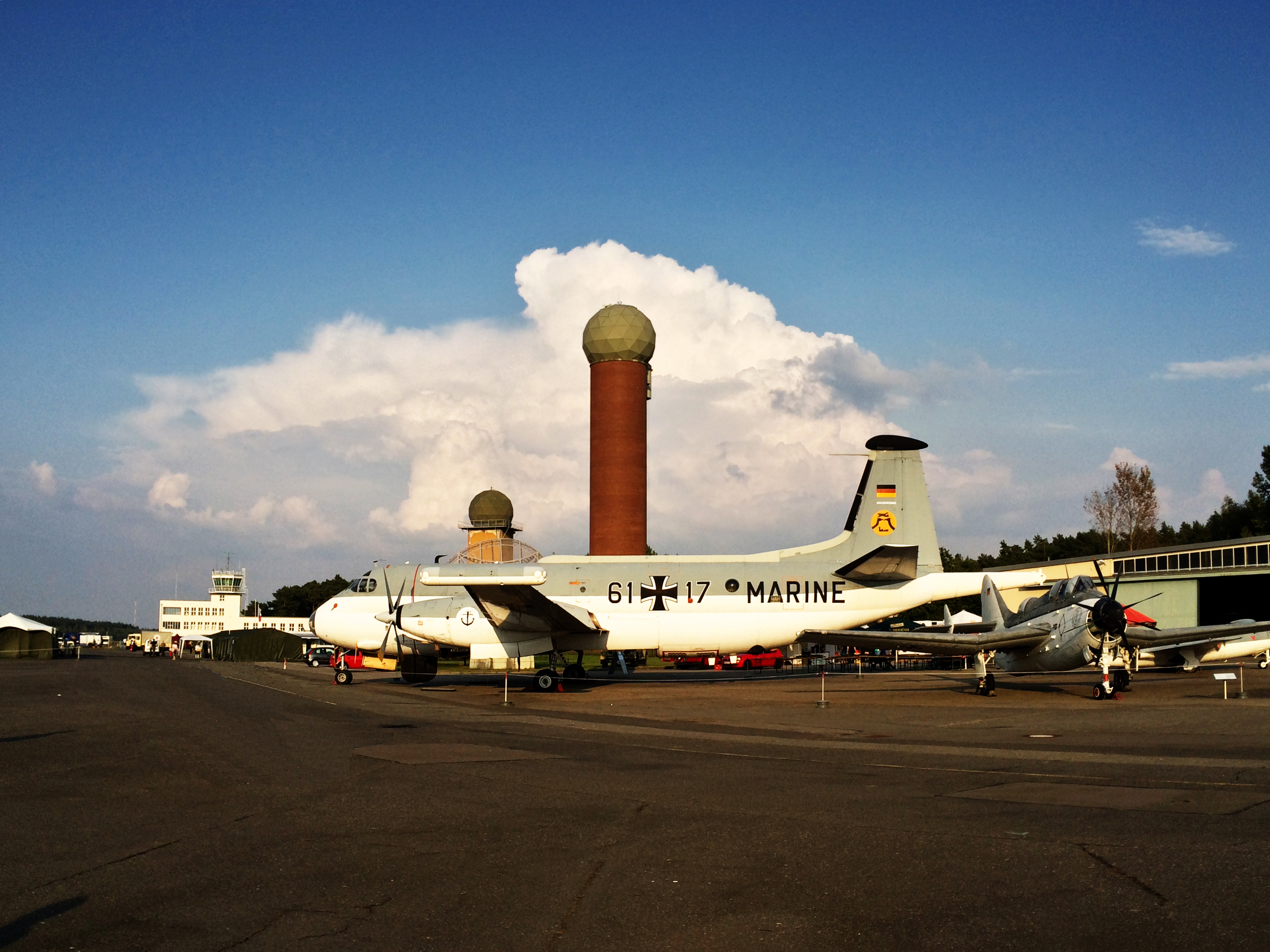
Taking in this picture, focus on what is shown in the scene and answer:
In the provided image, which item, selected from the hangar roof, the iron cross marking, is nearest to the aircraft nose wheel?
the iron cross marking

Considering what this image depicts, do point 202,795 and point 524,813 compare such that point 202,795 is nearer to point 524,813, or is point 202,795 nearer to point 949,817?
point 524,813

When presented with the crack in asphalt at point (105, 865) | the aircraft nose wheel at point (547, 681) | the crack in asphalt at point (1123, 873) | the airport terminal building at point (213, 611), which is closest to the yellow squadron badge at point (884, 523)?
the aircraft nose wheel at point (547, 681)

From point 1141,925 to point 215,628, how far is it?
472ft

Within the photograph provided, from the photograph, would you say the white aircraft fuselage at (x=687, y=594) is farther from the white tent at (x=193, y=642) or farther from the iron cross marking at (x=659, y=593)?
the white tent at (x=193, y=642)

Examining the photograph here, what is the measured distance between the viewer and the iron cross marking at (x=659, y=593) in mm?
34375

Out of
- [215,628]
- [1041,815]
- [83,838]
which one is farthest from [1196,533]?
[215,628]

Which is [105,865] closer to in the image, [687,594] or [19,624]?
[687,594]

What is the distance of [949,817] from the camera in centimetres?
962

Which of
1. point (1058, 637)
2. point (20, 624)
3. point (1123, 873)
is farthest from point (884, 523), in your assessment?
point (20, 624)

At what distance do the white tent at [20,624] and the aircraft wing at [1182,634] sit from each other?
7417 cm

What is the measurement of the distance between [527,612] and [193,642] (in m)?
86.4

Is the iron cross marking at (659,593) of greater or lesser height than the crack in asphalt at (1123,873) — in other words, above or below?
above

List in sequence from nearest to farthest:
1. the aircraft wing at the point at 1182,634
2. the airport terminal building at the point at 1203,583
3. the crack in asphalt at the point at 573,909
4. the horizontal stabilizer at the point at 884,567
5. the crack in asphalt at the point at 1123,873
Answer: the crack in asphalt at the point at 573,909 → the crack in asphalt at the point at 1123,873 → the aircraft wing at the point at 1182,634 → the horizontal stabilizer at the point at 884,567 → the airport terminal building at the point at 1203,583

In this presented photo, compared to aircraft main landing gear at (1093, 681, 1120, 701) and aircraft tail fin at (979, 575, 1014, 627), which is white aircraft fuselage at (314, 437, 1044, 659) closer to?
aircraft tail fin at (979, 575, 1014, 627)
